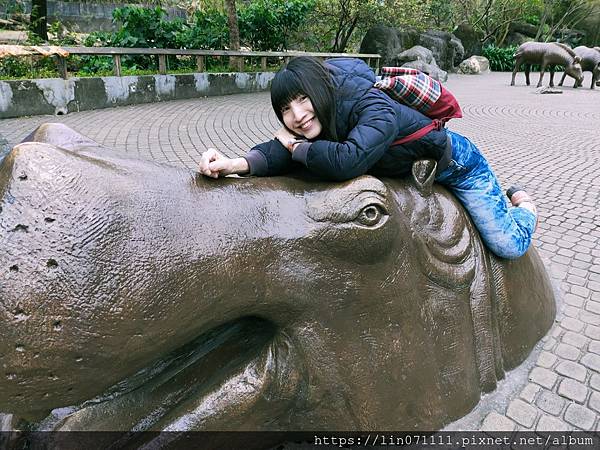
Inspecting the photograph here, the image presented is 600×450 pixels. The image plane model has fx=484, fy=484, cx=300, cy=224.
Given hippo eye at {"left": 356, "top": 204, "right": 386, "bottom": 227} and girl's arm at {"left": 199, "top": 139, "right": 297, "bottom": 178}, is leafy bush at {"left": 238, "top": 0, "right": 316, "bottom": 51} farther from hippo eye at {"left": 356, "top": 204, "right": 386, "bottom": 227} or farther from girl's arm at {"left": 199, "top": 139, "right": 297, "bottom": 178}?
hippo eye at {"left": 356, "top": 204, "right": 386, "bottom": 227}

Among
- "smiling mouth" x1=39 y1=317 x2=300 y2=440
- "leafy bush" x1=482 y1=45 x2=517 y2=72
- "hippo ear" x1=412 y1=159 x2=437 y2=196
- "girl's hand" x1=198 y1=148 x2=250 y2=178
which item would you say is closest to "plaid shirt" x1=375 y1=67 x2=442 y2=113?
"hippo ear" x1=412 y1=159 x2=437 y2=196

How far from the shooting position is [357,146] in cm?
162

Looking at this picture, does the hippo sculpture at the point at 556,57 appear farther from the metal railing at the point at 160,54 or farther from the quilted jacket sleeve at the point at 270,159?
the quilted jacket sleeve at the point at 270,159

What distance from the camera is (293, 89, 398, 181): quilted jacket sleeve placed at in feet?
5.25

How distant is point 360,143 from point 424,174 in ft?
1.67

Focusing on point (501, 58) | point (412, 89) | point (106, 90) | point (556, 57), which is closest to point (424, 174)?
point (412, 89)

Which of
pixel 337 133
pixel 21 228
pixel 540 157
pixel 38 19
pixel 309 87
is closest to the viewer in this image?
pixel 21 228

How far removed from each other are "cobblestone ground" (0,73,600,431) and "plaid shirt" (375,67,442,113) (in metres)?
1.34

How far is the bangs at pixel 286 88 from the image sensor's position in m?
1.64

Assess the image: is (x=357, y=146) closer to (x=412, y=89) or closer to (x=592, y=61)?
(x=412, y=89)

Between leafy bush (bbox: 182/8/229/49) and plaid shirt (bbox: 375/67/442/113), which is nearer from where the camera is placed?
plaid shirt (bbox: 375/67/442/113)

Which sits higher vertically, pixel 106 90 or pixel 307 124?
pixel 307 124

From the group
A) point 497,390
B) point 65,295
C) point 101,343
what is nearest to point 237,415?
point 101,343

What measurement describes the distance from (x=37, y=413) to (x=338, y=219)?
1020 mm
